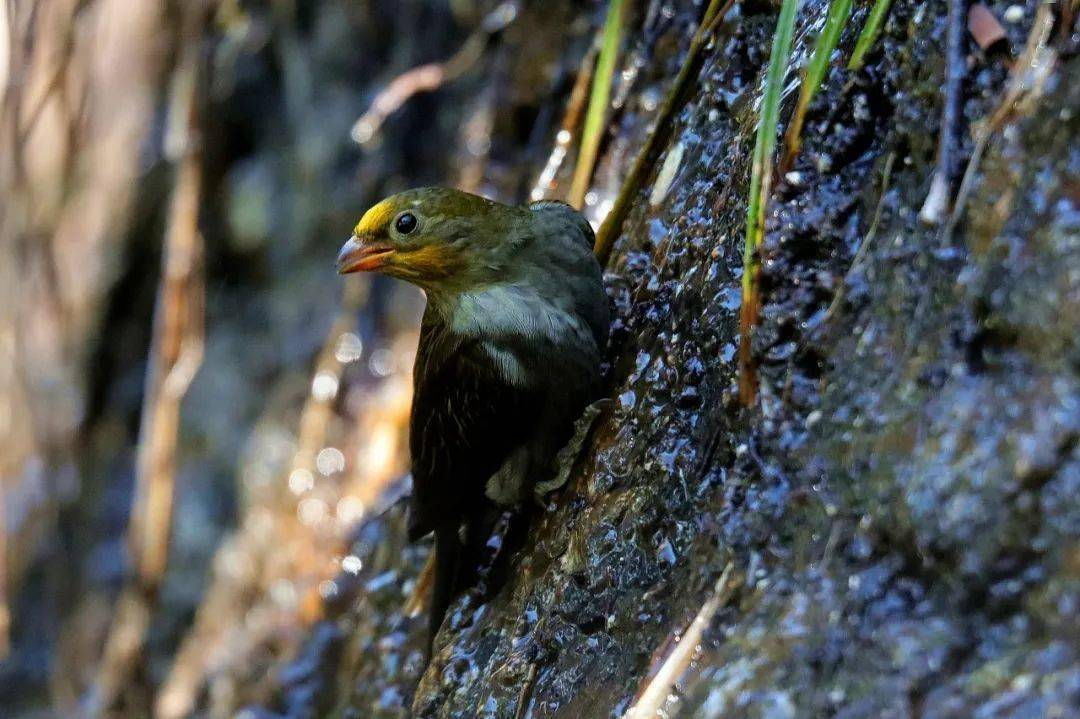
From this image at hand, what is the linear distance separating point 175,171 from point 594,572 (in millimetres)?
3640

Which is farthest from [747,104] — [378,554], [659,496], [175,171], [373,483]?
[175,171]

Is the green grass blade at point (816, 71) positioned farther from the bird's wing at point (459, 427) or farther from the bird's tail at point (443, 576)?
the bird's tail at point (443, 576)

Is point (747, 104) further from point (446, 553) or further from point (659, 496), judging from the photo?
point (446, 553)

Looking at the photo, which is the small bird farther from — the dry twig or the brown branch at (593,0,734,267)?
the dry twig

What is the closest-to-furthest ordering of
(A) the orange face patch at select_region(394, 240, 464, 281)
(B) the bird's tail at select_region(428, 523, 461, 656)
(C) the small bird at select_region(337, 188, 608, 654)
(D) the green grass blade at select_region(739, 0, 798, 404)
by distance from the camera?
1. (D) the green grass blade at select_region(739, 0, 798, 404)
2. (C) the small bird at select_region(337, 188, 608, 654)
3. (A) the orange face patch at select_region(394, 240, 464, 281)
4. (B) the bird's tail at select_region(428, 523, 461, 656)

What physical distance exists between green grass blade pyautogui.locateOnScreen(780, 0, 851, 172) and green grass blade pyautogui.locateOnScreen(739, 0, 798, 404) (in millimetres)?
67

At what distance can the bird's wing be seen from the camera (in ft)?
9.41

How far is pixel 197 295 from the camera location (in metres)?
5.43

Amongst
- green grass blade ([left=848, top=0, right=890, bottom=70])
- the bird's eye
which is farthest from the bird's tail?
green grass blade ([left=848, top=0, right=890, bottom=70])

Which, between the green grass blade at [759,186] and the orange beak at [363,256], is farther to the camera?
the orange beak at [363,256]

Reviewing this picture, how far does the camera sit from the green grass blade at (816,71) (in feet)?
7.11

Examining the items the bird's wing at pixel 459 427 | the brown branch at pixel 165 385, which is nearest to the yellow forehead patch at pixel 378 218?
the bird's wing at pixel 459 427

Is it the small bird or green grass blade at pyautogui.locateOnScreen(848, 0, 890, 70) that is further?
the small bird

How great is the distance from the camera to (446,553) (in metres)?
3.25
